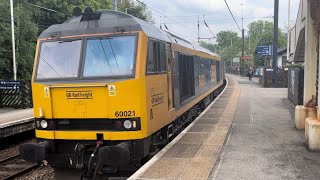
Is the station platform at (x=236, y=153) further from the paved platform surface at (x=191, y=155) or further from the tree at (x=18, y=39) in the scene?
the tree at (x=18, y=39)

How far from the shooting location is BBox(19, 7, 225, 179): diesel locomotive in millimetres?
6684

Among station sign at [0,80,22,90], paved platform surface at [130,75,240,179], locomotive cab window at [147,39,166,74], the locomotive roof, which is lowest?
paved platform surface at [130,75,240,179]

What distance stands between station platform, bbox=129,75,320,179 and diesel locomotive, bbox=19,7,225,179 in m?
0.60

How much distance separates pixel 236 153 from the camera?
7762 millimetres

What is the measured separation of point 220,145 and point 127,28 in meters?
3.22

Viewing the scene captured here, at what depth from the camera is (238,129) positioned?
1046 centimetres

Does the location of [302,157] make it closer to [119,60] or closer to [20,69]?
[119,60]

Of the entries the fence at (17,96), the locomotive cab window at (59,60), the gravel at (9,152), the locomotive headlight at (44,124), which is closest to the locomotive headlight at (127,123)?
the locomotive cab window at (59,60)

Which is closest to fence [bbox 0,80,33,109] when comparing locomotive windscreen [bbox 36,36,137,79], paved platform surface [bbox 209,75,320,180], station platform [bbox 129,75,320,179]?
station platform [bbox 129,75,320,179]

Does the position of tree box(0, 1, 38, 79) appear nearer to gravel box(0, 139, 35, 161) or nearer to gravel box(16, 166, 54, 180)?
gravel box(0, 139, 35, 161)

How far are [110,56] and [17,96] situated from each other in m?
12.8

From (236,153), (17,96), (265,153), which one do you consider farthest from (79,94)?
(17,96)

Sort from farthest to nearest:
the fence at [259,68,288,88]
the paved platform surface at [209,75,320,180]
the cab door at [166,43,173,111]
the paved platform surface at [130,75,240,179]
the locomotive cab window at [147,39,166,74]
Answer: the fence at [259,68,288,88] < the cab door at [166,43,173,111] < the locomotive cab window at [147,39,166,74] < the paved platform surface at [209,75,320,180] < the paved platform surface at [130,75,240,179]

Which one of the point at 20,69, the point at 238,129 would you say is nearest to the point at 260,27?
the point at 20,69
